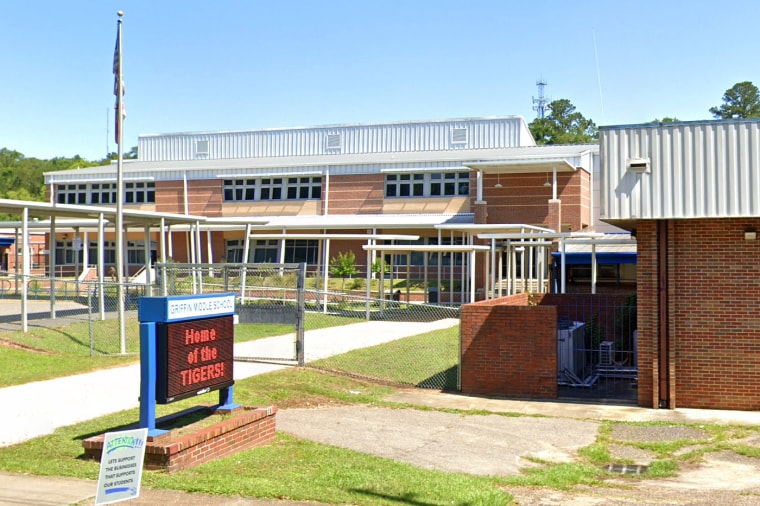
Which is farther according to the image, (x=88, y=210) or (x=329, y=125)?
(x=329, y=125)

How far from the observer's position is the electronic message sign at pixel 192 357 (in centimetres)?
957

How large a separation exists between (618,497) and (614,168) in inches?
275

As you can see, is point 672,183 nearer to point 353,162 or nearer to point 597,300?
point 597,300

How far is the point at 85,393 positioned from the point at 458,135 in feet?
143

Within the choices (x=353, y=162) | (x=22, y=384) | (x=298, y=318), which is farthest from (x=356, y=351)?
(x=353, y=162)

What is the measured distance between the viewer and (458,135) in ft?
182

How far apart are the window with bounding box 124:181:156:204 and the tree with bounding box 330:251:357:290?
1428cm

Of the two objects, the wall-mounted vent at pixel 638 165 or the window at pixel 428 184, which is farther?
the window at pixel 428 184

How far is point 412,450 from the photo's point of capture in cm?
1100

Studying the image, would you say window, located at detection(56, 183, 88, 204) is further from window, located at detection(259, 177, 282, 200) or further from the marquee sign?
the marquee sign

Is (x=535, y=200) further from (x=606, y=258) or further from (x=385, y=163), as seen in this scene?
(x=385, y=163)

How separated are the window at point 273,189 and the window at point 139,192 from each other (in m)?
5.06

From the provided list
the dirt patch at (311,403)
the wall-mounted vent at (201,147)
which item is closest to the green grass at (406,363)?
the dirt patch at (311,403)

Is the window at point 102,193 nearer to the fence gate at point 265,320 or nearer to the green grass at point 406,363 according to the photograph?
the fence gate at point 265,320
